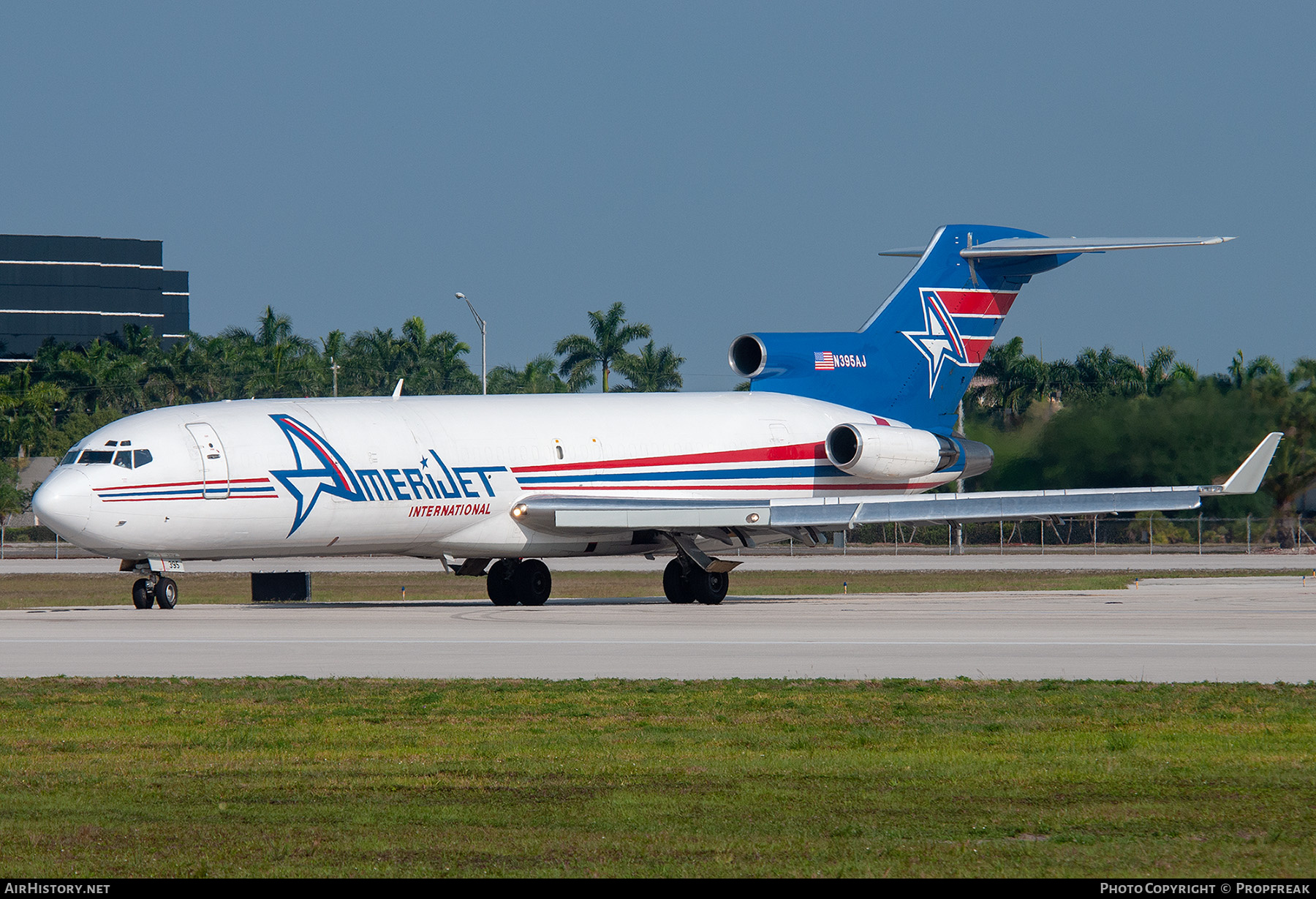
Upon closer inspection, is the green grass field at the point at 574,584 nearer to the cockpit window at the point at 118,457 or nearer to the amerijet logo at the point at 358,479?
the amerijet logo at the point at 358,479

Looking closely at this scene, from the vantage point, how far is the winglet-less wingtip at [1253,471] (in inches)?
1257

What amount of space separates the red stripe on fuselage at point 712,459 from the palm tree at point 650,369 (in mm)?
63877

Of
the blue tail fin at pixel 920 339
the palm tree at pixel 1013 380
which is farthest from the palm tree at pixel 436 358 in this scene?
the blue tail fin at pixel 920 339

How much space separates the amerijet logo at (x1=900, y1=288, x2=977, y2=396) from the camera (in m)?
38.7

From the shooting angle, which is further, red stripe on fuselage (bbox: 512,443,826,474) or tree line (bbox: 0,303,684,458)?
tree line (bbox: 0,303,684,458)

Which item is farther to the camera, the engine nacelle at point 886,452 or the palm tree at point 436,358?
the palm tree at point 436,358

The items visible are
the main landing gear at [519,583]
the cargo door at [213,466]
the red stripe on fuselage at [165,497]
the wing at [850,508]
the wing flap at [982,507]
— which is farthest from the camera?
the main landing gear at [519,583]

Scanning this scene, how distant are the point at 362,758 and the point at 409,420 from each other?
2022cm

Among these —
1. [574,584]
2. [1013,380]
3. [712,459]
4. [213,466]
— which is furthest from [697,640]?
[1013,380]

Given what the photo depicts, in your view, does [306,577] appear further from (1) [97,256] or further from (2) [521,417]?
(1) [97,256]

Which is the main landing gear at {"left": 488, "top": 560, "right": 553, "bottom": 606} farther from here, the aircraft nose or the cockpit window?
the aircraft nose

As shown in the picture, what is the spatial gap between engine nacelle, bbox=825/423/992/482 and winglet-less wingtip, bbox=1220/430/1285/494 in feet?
23.2

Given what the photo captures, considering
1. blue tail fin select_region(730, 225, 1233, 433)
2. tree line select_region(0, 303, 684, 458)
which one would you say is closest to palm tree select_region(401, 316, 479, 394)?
tree line select_region(0, 303, 684, 458)

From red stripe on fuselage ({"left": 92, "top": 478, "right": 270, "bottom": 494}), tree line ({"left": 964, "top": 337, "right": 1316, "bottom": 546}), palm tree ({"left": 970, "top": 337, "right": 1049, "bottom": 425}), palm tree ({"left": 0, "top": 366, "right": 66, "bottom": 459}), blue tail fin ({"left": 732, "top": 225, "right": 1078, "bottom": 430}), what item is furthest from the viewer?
palm tree ({"left": 0, "top": 366, "right": 66, "bottom": 459})
